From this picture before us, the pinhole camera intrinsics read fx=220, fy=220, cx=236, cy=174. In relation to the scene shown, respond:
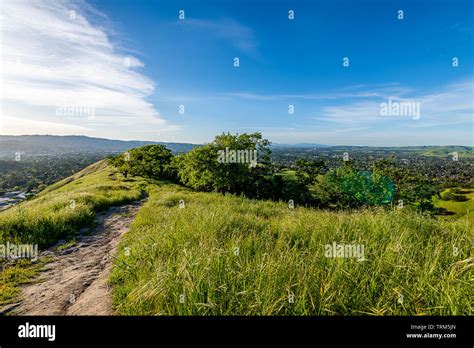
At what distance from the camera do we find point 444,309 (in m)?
2.91

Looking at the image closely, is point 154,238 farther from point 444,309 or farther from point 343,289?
point 444,309

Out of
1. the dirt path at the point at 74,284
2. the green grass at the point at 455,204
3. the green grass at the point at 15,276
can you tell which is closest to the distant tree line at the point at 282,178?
the green grass at the point at 455,204

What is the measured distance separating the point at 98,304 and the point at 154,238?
1.84 meters
